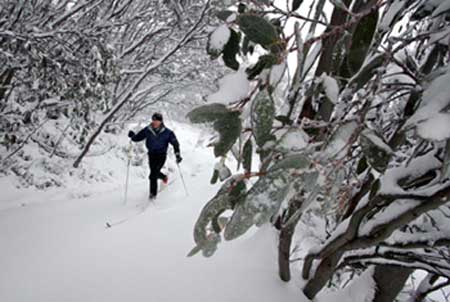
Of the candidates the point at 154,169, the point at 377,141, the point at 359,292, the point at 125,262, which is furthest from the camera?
the point at 154,169

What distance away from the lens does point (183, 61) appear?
32.6 feet

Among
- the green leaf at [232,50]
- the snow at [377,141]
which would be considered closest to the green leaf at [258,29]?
the green leaf at [232,50]

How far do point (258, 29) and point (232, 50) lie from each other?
155 millimetres

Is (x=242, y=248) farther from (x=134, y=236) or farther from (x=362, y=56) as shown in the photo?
(x=362, y=56)

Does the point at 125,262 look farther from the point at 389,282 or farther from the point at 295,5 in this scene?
the point at 295,5

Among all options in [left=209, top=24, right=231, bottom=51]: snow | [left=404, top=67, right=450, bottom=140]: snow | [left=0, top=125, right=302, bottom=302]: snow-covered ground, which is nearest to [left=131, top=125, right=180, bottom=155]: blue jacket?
[left=0, top=125, right=302, bottom=302]: snow-covered ground

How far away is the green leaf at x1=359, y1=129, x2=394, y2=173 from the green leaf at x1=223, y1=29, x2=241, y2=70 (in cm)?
33

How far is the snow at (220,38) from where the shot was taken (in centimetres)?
68

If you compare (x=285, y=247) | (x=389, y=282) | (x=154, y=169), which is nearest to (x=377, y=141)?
(x=285, y=247)

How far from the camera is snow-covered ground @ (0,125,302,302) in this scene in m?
1.97

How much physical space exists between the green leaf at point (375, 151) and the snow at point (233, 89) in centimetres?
24

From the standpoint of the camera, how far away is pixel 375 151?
60cm

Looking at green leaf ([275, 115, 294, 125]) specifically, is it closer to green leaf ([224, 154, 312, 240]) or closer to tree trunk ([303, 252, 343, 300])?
green leaf ([224, 154, 312, 240])

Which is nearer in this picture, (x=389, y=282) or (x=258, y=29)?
(x=258, y=29)
